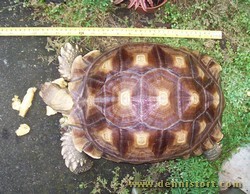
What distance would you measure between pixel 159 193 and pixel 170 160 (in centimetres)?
36

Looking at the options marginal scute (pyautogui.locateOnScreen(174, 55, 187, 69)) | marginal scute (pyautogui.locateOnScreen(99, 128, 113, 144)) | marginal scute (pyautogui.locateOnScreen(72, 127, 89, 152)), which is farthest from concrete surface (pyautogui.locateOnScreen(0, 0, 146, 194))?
marginal scute (pyautogui.locateOnScreen(174, 55, 187, 69))

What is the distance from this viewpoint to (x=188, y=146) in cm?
447

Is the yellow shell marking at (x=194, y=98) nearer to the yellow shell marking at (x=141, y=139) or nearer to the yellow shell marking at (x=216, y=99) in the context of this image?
the yellow shell marking at (x=216, y=99)

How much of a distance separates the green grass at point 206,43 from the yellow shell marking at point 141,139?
2.64 ft

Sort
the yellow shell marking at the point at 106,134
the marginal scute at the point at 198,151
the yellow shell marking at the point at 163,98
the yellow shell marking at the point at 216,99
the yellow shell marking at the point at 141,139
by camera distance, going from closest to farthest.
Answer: the yellow shell marking at the point at 163,98 < the yellow shell marking at the point at 141,139 < the yellow shell marking at the point at 106,134 < the yellow shell marking at the point at 216,99 < the marginal scute at the point at 198,151

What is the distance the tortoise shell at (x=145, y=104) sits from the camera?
13.6ft

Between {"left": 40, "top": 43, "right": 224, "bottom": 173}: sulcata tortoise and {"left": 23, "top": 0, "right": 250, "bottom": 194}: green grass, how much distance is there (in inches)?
13.5

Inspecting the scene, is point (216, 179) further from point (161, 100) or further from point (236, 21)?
point (236, 21)

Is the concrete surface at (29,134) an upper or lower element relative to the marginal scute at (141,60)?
lower

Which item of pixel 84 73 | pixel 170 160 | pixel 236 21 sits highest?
pixel 236 21

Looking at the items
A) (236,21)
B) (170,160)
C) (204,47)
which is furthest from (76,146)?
(236,21)

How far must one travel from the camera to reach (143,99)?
4109mm

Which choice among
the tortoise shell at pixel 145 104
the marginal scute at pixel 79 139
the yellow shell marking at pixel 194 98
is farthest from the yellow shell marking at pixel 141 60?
the marginal scute at pixel 79 139

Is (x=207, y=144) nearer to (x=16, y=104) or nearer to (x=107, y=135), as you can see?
(x=107, y=135)
